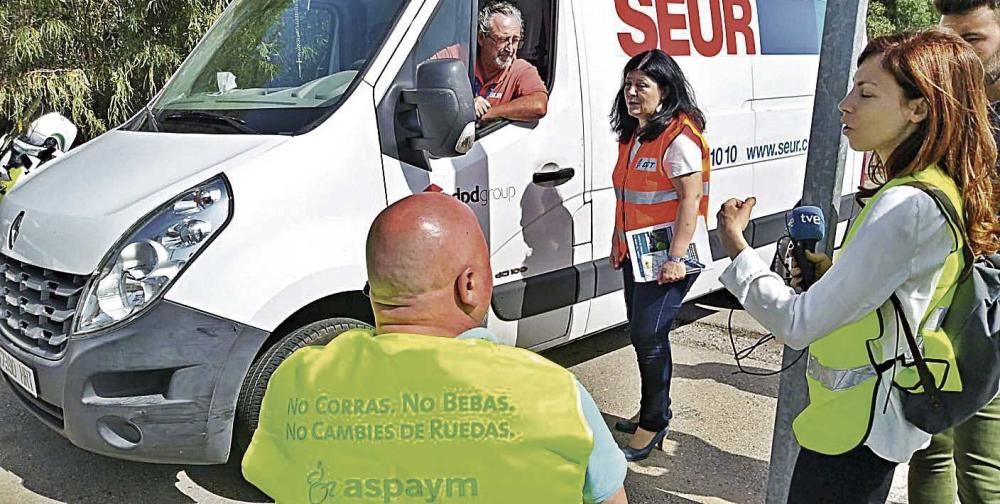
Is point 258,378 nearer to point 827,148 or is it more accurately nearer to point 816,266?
point 816,266

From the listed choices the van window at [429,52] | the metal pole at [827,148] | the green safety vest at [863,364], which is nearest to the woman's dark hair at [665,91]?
the van window at [429,52]

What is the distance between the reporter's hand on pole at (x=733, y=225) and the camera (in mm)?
2078

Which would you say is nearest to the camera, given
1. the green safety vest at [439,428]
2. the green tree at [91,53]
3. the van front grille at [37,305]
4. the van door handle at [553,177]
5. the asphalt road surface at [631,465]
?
the green safety vest at [439,428]

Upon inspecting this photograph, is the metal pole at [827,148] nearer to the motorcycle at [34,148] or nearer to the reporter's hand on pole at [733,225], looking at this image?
the reporter's hand on pole at [733,225]

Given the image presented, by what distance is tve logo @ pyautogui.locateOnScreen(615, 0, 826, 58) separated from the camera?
433 cm

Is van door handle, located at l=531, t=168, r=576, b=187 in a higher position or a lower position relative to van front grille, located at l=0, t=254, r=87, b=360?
higher

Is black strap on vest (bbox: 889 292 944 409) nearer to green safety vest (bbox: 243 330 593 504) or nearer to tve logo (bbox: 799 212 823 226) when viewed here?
tve logo (bbox: 799 212 823 226)

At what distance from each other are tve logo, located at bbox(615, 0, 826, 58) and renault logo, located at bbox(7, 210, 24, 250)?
2.79m

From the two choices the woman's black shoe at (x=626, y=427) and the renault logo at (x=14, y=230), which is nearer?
the renault logo at (x=14, y=230)

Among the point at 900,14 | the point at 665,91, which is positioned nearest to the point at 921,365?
the point at 665,91

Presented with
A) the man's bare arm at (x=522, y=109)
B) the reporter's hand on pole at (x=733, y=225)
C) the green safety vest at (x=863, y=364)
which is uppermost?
the man's bare arm at (x=522, y=109)

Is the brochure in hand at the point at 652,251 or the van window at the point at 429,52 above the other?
the van window at the point at 429,52

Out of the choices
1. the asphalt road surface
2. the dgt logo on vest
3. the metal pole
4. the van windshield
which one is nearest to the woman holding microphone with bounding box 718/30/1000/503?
the metal pole

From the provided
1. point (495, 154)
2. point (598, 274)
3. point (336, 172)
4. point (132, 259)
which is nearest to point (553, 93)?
point (495, 154)
